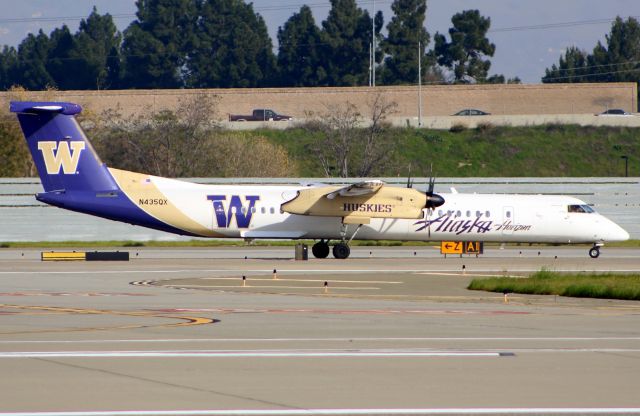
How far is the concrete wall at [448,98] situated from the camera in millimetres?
94688

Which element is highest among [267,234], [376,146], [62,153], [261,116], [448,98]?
[448,98]

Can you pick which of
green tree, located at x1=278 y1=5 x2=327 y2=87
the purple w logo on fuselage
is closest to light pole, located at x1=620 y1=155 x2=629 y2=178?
the purple w logo on fuselage

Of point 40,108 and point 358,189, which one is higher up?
point 40,108

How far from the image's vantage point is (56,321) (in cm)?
1831

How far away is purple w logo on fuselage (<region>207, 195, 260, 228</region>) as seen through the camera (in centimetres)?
3688

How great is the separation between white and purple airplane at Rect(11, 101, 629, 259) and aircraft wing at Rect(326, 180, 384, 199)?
35 mm

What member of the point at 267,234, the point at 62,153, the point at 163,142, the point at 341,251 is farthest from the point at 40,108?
the point at 163,142

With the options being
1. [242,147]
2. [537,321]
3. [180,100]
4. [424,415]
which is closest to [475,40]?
[180,100]

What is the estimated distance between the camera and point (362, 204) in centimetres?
3725

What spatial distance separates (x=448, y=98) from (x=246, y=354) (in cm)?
8481

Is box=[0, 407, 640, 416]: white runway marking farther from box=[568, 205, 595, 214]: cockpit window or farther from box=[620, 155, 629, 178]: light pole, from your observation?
box=[620, 155, 629, 178]: light pole

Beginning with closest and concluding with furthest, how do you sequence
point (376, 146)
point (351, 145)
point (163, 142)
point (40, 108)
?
point (40, 108) → point (163, 142) → point (376, 146) → point (351, 145)

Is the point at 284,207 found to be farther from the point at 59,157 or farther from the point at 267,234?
the point at 59,157

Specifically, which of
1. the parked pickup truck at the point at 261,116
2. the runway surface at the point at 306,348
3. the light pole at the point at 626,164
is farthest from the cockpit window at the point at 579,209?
the parked pickup truck at the point at 261,116
